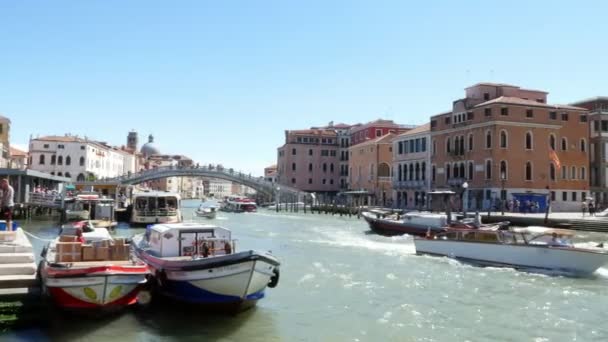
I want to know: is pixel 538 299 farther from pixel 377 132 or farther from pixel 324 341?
pixel 377 132

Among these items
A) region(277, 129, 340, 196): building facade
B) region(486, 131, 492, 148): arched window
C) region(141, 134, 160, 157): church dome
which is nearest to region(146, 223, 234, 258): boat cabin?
region(486, 131, 492, 148): arched window

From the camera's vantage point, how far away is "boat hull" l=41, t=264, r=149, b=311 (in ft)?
29.9

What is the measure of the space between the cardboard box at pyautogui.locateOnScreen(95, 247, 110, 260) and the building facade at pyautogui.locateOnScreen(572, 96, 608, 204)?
39493 mm

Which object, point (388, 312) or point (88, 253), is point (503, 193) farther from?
point (88, 253)

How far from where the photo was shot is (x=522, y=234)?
1625 centimetres

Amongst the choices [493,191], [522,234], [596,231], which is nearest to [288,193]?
[493,191]

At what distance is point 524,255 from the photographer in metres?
15.7

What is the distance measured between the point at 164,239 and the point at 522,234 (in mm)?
9837

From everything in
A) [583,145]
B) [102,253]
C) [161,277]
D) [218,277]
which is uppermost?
[583,145]

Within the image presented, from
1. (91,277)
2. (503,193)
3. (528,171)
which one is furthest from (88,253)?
(528,171)

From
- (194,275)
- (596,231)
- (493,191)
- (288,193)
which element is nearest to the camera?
(194,275)

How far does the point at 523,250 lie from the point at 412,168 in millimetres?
31518

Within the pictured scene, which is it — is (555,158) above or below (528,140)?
below

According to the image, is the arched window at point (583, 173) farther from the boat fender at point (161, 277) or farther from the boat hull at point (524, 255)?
the boat fender at point (161, 277)
